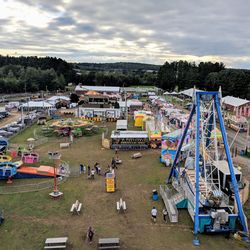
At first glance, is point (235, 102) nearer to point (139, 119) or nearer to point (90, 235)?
point (139, 119)

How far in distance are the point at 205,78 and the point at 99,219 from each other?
264ft

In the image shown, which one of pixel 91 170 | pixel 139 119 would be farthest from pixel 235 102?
pixel 91 170

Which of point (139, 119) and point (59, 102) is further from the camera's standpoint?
point (59, 102)

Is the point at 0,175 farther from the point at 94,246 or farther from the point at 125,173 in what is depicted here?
the point at 94,246

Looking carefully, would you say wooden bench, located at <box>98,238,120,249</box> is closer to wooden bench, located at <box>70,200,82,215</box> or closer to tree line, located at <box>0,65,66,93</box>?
wooden bench, located at <box>70,200,82,215</box>

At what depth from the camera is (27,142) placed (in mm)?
34094

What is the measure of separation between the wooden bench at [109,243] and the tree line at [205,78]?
60.4 meters

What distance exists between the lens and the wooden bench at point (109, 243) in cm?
1349

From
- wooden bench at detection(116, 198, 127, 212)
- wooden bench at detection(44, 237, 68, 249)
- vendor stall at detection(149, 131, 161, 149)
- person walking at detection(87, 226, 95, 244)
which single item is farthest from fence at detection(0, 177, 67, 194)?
vendor stall at detection(149, 131, 161, 149)

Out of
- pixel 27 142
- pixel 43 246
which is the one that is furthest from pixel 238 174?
pixel 27 142

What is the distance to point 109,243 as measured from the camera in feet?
44.4

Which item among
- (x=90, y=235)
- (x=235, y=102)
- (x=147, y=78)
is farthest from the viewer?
(x=147, y=78)

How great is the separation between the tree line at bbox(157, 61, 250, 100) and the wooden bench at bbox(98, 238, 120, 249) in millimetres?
60395

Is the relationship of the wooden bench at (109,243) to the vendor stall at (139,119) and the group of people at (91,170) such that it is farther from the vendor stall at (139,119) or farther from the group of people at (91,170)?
the vendor stall at (139,119)
